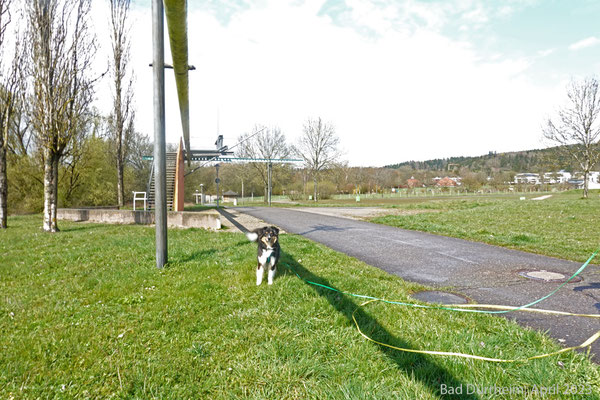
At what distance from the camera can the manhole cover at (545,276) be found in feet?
17.8

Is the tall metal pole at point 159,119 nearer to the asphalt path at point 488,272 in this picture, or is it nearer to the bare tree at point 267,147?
the asphalt path at point 488,272

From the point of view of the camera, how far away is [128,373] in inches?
104

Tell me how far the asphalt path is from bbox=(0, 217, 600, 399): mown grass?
0.65 metres

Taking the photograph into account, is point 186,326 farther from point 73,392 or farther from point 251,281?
point 251,281

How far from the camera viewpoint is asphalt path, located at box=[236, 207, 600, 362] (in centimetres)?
369

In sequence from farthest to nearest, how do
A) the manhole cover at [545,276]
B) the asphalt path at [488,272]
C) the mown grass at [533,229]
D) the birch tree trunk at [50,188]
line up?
the birch tree trunk at [50,188] < the mown grass at [533,229] < the manhole cover at [545,276] < the asphalt path at [488,272]

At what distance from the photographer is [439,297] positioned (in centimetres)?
459

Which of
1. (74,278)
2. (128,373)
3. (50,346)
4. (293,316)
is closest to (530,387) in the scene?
(293,316)

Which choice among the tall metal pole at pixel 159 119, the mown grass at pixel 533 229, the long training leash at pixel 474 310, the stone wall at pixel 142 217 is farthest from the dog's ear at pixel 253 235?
the stone wall at pixel 142 217

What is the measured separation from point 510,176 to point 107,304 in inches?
4074

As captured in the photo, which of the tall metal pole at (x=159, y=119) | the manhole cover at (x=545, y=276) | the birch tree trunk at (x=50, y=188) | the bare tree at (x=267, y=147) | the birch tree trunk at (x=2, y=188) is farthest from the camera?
the bare tree at (x=267, y=147)

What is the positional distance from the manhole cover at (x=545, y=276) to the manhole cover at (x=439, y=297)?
2.00 m

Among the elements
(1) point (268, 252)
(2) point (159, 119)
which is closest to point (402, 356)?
(1) point (268, 252)

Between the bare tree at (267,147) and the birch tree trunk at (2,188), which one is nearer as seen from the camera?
the birch tree trunk at (2,188)
